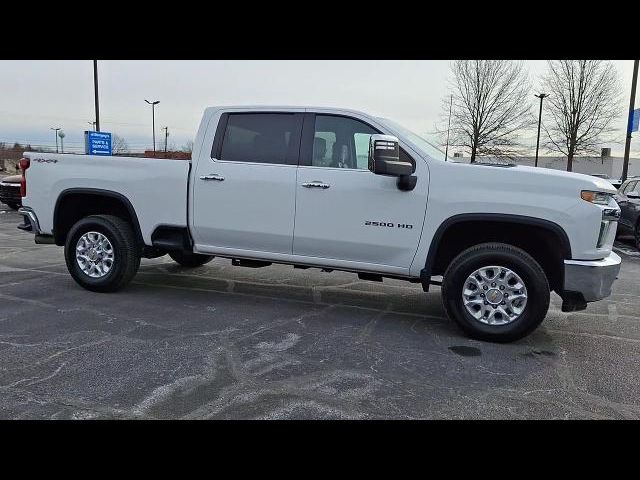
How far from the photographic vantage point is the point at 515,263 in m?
4.43

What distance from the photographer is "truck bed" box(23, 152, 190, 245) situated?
217 inches

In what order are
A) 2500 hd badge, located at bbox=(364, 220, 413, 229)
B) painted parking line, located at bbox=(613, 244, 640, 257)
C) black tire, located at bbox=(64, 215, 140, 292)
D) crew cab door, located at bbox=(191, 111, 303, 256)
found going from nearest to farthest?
2500 hd badge, located at bbox=(364, 220, 413, 229) → crew cab door, located at bbox=(191, 111, 303, 256) → black tire, located at bbox=(64, 215, 140, 292) → painted parking line, located at bbox=(613, 244, 640, 257)

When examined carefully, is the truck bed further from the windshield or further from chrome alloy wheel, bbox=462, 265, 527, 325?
chrome alloy wheel, bbox=462, 265, 527, 325

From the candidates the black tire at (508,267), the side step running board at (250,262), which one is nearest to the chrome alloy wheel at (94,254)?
the side step running board at (250,262)

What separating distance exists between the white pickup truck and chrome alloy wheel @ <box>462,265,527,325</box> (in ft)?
0.03

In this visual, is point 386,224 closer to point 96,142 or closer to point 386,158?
point 386,158

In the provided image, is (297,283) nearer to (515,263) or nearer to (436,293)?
(436,293)

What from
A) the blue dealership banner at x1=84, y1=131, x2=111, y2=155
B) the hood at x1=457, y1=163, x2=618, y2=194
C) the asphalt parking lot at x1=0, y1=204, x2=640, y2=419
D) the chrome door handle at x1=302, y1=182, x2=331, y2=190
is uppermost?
the blue dealership banner at x1=84, y1=131, x2=111, y2=155

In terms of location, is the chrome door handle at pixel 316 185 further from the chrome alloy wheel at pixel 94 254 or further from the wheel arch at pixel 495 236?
the chrome alloy wheel at pixel 94 254

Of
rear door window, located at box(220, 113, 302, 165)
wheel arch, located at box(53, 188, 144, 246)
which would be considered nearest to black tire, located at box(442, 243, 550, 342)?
rear door window, located at box(220, 113, 302, 165)

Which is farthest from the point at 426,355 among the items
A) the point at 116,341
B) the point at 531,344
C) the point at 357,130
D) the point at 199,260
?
the point at 199,260

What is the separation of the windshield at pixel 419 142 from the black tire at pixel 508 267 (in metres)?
1.00

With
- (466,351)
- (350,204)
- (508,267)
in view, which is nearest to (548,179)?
(508,267)

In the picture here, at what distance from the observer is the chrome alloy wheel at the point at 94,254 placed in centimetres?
586
